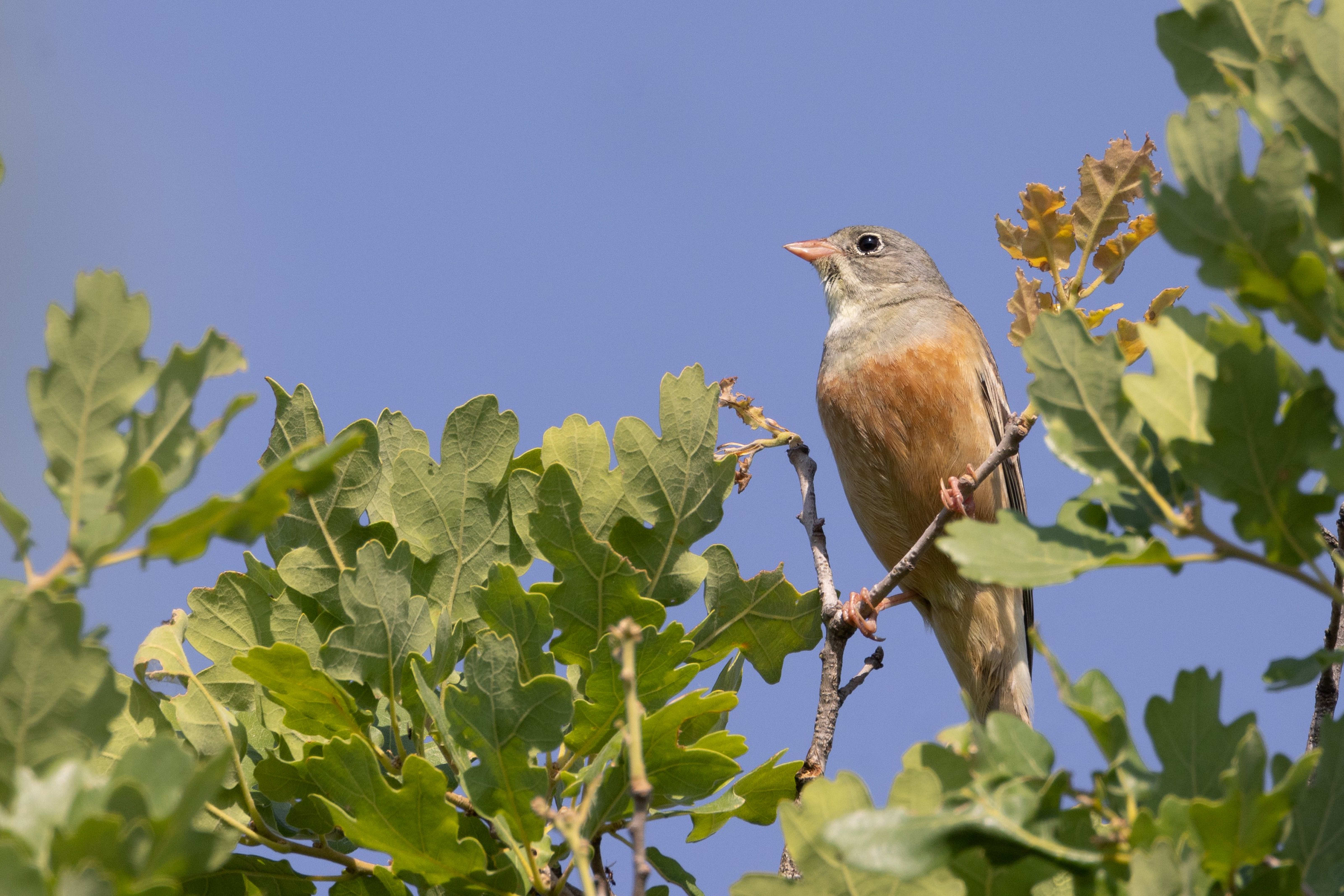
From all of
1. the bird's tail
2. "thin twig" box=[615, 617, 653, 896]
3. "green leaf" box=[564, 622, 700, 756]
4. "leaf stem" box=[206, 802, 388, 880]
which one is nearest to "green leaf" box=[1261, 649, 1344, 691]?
"thin twig" box=[615, 617, 653, 896]

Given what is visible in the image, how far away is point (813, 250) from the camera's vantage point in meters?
7.84

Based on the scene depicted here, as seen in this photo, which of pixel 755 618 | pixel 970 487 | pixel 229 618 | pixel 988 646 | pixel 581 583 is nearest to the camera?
pixel 581 583

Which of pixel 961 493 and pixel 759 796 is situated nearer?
pixel 759 796

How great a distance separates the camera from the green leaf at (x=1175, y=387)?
5.74 feet

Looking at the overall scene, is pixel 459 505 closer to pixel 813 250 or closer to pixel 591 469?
pixel 591 469

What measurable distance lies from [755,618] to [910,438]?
119 inches

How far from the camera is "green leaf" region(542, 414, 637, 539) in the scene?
288cm

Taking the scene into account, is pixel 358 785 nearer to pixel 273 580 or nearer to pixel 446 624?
pixel 446 624

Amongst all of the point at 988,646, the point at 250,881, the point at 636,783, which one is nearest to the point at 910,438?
the point at 988,646

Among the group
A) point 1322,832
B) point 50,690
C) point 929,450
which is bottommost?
point 1322,832

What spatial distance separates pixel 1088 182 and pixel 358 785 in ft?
7.75

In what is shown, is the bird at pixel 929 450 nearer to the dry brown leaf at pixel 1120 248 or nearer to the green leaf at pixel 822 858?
the dry brown leaf at pixel 1120 248

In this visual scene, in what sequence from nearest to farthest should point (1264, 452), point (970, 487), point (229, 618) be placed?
point (1264, 452) → point (229, 618) → point (970, 487)

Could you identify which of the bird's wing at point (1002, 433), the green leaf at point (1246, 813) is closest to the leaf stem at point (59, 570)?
the green leaf at point (1246, 813)
